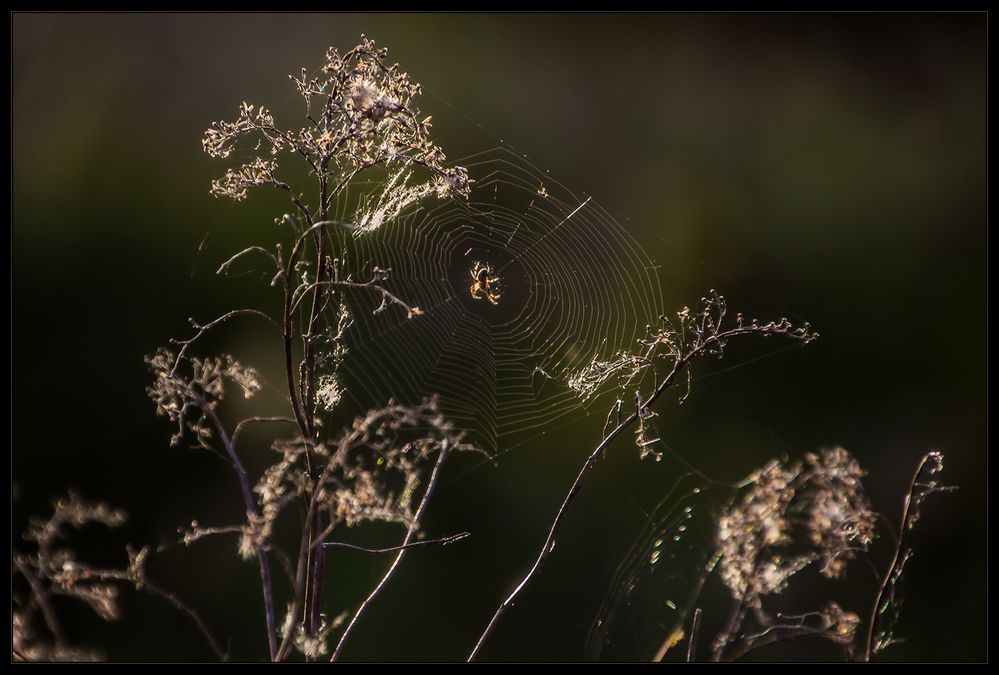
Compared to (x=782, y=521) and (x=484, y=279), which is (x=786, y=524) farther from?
(x=484, y=279)

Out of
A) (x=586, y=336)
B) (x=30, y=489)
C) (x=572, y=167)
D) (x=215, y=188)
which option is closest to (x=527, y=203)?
(x=586, y=336)

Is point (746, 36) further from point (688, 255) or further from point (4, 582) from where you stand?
point (4, 582)

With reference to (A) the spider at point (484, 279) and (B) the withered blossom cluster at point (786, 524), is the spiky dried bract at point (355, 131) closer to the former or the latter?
(B) the withered blossom cluster at point (786, 524)

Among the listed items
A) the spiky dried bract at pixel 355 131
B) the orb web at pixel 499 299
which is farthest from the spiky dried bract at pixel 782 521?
the orb web at pixel 499 299

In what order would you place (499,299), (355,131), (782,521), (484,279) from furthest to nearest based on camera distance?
(499,299) → (484,279) → (782,521) → (355,131)

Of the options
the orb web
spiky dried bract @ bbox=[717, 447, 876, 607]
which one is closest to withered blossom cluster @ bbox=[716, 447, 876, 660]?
spiky dried bract @ bbox=[717, 447, 876, 607]

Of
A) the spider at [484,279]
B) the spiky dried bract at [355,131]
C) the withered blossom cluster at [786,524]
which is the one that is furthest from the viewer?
the spider at [484,279]

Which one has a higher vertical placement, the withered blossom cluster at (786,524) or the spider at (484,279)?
the spider at (484,279)

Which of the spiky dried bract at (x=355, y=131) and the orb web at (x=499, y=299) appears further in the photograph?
the orb web at (x=499, y=299)

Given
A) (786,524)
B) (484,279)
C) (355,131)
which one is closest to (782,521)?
(786,524)
